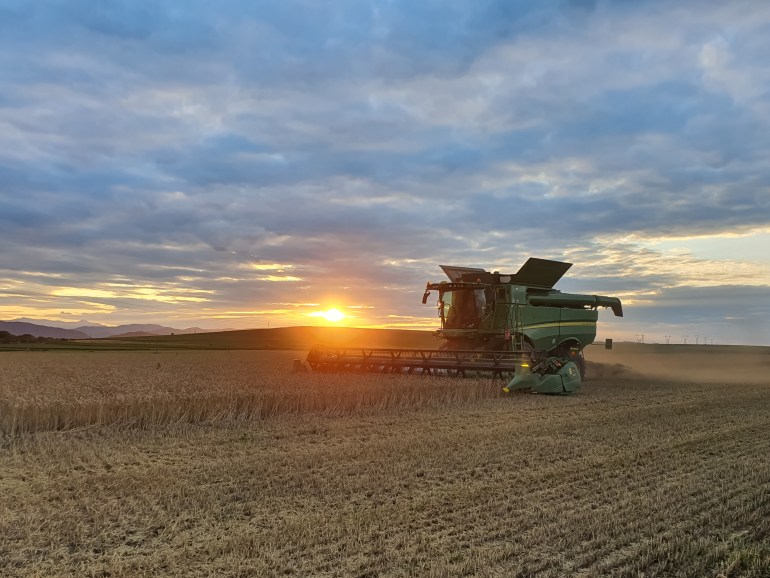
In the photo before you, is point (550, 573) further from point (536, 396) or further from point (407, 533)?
point (536, 396)

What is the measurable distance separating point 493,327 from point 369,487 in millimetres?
10490

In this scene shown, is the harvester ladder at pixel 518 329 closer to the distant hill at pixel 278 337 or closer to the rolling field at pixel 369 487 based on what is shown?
the rolling field at pixel 369 487

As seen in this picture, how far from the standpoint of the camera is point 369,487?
541 centimetres

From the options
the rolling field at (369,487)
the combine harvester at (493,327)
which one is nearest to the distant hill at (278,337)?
the combine harvester at (493,327)

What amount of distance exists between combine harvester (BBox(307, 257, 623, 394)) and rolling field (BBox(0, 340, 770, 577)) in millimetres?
3736

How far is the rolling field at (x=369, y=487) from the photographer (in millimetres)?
3814

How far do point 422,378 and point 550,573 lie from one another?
34.2ft

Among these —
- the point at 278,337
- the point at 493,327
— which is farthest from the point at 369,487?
the point at 278,337

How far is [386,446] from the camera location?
7176mm

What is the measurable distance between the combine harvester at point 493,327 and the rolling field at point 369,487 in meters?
3.74

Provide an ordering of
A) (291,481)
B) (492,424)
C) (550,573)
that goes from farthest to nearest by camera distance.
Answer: (492,424) → (291,481) → (550,573)

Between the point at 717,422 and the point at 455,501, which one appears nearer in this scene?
the point at 455,501

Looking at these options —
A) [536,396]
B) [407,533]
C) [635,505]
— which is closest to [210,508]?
[407,533]

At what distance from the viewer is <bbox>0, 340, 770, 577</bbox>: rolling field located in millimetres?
3814
